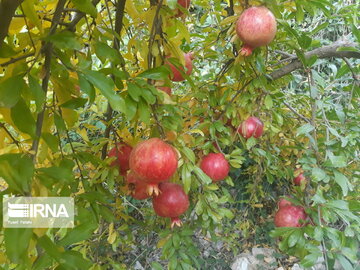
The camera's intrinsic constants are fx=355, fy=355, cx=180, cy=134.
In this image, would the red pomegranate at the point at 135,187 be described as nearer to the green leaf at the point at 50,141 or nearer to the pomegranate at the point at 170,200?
the pomegranate at the point at 170,200

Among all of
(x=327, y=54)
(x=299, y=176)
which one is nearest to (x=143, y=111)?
(x=327, y=54)

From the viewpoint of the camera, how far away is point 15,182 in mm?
494

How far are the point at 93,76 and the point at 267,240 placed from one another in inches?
78.9

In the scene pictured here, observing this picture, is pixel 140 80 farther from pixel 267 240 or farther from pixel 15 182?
pixel 267 240

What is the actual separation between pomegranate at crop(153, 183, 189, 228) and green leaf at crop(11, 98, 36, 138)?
1.33 feet

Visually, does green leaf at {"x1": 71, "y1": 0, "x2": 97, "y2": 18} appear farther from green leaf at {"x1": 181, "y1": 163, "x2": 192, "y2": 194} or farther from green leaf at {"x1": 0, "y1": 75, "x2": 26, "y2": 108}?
green leaf at {"x1": 181, "y1": 163, "x2": 192, "y2": 194}

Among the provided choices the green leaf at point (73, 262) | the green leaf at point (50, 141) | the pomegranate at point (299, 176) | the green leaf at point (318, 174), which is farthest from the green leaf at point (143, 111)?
the pomegranate at point (299, 176)

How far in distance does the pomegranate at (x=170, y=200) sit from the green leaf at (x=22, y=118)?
404 millimetres

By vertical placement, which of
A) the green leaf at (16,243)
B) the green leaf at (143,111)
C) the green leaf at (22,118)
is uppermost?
the green leaf at (22,118)

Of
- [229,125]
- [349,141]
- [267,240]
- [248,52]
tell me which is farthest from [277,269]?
[248,52]

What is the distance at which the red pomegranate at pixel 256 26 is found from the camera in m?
0.88

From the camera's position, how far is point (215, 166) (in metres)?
1.09

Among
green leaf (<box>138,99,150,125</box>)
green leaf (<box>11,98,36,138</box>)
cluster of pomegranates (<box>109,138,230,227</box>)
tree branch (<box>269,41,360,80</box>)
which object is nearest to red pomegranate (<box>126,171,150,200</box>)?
cluster of pomegranates (<box>109,138,230,227</box>)

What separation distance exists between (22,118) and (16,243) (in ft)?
0.66
